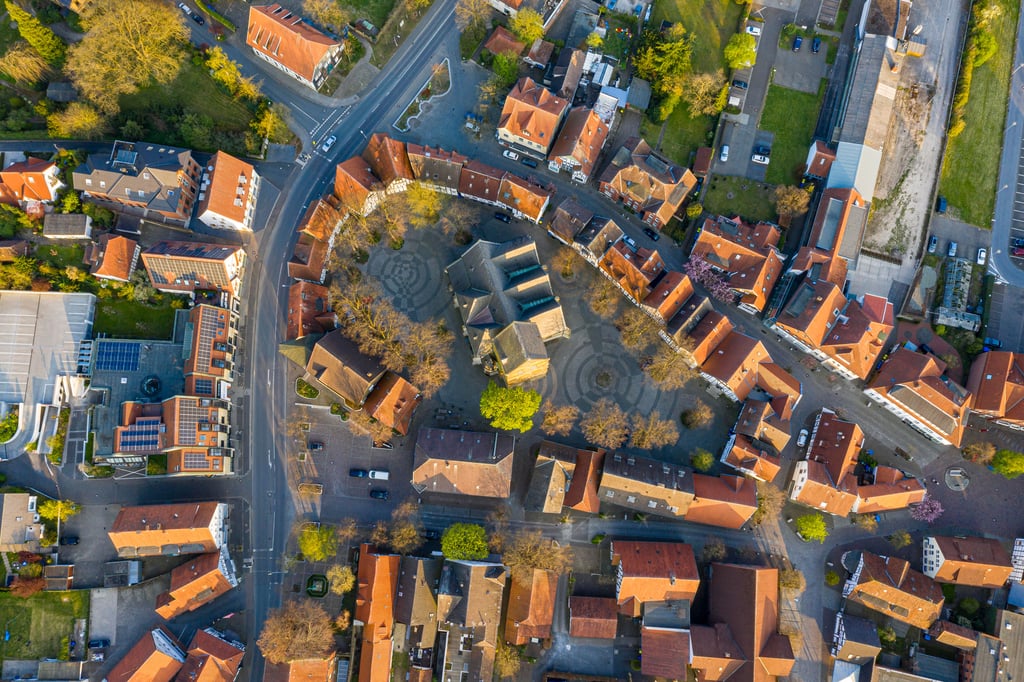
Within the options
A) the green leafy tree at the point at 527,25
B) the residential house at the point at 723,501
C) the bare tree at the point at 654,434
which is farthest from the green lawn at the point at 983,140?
the green leafy tree at the point at 527,25

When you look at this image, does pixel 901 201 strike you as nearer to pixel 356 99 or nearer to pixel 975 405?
pixel 975 405

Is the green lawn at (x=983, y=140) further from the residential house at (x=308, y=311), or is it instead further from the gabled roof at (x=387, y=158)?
the residential house at (x=308, y=311)

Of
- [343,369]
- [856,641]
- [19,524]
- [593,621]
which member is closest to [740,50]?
[343,369]

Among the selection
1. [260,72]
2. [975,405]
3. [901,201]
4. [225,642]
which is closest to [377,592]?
[225,642]

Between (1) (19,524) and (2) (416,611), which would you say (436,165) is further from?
(1) (19,524)

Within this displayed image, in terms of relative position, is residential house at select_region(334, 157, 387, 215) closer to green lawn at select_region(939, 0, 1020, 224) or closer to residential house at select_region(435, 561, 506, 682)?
residential house at select_region(435, 561, 506, 682)
